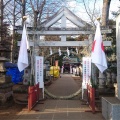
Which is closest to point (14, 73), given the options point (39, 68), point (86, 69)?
point (39, 68)

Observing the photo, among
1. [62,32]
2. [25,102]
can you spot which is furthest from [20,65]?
[62,32]

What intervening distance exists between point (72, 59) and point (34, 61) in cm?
5719

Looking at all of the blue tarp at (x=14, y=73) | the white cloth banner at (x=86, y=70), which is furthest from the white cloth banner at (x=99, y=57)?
the blue tarp at (x=14, y=73)

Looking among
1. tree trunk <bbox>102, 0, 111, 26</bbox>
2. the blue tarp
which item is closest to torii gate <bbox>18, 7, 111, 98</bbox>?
tree trunk <bbox>102, 0, 111, 26</bbox>

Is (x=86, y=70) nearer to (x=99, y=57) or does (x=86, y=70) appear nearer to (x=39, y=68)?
(x=39, y=68)

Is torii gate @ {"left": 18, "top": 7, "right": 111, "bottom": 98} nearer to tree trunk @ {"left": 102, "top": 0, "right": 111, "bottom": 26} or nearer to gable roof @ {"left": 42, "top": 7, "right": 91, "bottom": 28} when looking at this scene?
gable roof @ {"left": 42, "top": 7, "right": 91, "bottom": 28}

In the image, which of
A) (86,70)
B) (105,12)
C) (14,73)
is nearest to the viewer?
(86,70)

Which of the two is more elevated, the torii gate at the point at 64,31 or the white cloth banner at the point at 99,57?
the torii gate at the point at 64,31

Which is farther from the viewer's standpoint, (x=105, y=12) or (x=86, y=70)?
(x=105, y=12)

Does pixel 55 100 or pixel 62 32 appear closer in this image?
pixel 55 100

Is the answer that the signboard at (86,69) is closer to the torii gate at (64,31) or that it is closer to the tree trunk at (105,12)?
the torii gate at (64,31)

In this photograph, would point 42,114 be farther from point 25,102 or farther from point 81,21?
point 81,21

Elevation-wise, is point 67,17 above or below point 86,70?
above

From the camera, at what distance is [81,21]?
57.9ft
